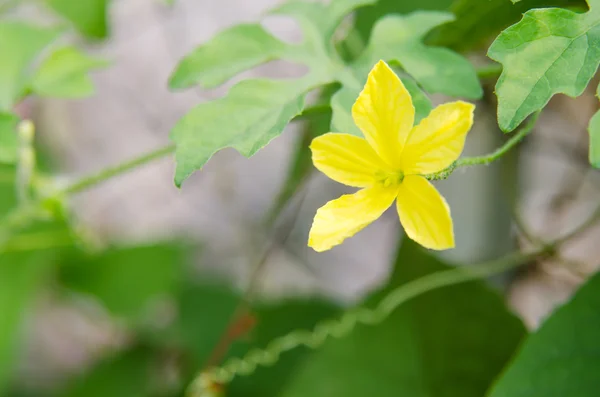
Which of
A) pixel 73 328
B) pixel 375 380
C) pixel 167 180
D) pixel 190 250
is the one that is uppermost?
pixel 375 380

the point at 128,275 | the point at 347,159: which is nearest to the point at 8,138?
the point at 347,159

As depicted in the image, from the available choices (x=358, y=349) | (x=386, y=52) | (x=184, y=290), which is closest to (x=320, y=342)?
(x=358, y=349)

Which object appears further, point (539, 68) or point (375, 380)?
point (375, 380)

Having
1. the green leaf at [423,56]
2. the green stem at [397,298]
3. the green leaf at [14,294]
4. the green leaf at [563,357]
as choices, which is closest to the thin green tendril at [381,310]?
the green stem at [397,298]

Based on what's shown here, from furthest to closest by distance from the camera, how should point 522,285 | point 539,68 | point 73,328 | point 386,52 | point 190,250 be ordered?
point 73,328
point 190,250
point 522,285
point 386,52
point 539,68

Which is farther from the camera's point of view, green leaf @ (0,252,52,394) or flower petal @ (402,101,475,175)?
green leaf @ (0,252,52,394)

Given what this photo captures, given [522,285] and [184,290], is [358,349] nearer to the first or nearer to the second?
[522,285]

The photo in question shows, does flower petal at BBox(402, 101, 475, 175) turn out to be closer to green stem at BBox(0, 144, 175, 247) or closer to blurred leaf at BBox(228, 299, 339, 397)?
green stem at BBox(0, 144, 175, 247)

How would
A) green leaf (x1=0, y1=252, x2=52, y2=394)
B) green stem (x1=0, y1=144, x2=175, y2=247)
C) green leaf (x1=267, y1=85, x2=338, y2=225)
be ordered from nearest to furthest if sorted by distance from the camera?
green stem (x1=0, y1=144, x2=175, y2=247) → green leaf (x1=267, y1=85, x2=338, y2=225) → green leaf (x1=0, y1=252, x2=52, y2=394)

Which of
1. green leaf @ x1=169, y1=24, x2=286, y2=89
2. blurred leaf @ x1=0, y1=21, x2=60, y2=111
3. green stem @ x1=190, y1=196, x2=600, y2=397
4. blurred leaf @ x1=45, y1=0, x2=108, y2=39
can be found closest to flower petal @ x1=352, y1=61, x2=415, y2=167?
green leaf @ x1=169, y1=24, x2=286, y2=89
